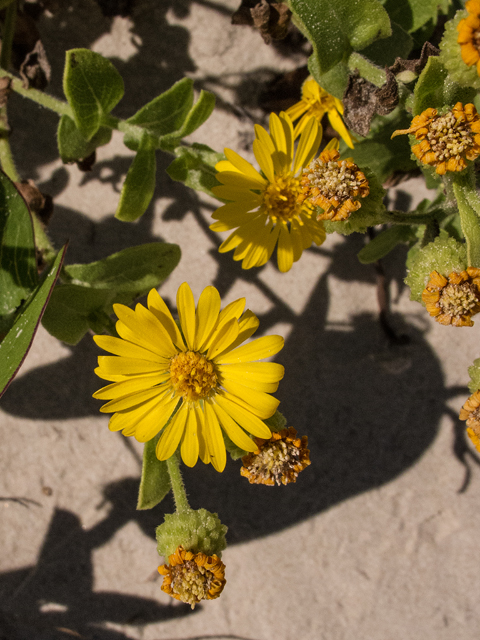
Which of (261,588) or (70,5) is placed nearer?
(70,5)

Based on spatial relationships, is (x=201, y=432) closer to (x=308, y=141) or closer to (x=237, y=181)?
(x=237, y=181)

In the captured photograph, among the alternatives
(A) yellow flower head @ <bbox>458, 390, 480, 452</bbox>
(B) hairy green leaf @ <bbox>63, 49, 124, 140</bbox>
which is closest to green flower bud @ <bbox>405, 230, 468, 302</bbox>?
(A) yellow flower head @ <bbox>458, 390, 480, 452</bbox>

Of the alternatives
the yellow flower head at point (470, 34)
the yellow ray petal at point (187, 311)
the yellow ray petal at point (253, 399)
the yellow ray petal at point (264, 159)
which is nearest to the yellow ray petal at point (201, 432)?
the yellow ray petal at point (253, 399)

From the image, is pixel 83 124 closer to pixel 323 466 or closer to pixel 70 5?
pixel 70 5

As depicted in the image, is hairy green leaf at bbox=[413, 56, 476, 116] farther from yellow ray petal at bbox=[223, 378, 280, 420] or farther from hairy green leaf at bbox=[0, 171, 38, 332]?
hairy green leaf at bbox=[0, 171, 38, 332]

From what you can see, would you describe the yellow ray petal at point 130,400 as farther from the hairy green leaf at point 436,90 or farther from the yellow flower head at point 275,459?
the hairy green leaf at point 436,90

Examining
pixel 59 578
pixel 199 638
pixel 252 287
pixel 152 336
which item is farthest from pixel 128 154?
pixel 199 638
